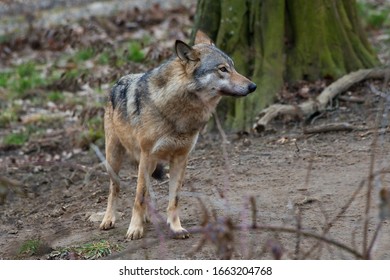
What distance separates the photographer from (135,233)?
21.3 ft

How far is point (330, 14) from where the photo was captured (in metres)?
9.81

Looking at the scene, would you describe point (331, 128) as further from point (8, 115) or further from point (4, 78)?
point (4, 78)

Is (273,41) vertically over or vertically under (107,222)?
over

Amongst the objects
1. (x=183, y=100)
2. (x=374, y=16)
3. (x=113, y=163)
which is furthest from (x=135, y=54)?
(x=183, y=100)

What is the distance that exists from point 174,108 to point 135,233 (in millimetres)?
1104

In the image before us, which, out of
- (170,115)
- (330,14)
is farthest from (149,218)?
(330,14)

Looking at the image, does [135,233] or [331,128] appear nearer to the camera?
[135,233]

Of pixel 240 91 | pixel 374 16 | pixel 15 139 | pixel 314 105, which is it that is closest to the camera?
pixel 240 91

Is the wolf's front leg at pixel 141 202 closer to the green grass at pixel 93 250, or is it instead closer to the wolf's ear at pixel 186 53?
the green grass at pixel 93 250

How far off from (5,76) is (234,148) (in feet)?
20.3

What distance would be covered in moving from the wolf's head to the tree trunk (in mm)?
3290

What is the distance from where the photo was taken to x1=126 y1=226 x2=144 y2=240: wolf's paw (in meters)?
6.50

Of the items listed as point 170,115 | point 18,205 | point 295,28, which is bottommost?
point 18,205
